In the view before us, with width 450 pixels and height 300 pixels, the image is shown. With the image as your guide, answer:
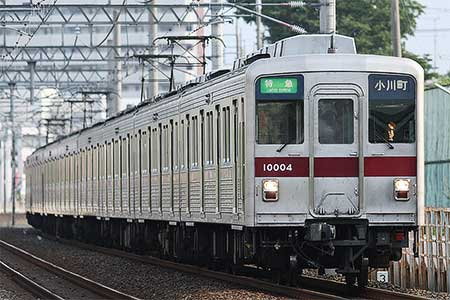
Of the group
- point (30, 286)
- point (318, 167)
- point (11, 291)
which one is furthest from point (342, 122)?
point (30, 286)

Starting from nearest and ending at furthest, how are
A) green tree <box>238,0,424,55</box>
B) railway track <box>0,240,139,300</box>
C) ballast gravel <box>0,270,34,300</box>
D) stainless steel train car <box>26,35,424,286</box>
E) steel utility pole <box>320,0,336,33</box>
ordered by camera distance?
stainless steel train car <box>26,35,424,286</box> → railway track <box>0,240,139,300</box> → ballast gravel <box>0,270,34,300</box> → steel utility pole <box>320,0,336,33</box> → green tree <box>238,0,424,55</box>

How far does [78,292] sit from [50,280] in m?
2.92

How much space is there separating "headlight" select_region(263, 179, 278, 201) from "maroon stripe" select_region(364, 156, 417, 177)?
113 cm

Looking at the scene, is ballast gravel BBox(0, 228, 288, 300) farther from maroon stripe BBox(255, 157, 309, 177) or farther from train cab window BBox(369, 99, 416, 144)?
train cab window BBox(369, 99, 416, 144)

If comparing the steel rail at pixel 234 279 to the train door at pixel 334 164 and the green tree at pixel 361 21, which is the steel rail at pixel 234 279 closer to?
the train door at pixel 334 164

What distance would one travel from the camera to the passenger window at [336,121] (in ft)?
52.6

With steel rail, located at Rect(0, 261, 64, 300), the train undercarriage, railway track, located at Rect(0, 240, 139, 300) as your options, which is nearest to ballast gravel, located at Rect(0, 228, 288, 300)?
railway track, located at Rect(0, 240, 139, 300)

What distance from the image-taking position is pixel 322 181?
16.0 m

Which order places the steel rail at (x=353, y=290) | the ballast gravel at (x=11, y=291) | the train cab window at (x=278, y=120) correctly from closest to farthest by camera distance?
the steel rail at (x=353, y=290) → the train cab window at (x=278, y=120) → the ballast gravel at (x=11, y=291)

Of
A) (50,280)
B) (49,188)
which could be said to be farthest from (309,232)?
(49,188)

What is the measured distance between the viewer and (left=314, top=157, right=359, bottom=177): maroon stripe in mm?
15984

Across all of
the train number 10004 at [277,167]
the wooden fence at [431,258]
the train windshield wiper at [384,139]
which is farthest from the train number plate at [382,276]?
the train number 10004 at [277,167]

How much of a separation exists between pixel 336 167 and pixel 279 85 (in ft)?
4.06

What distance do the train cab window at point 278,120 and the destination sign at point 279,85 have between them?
0.13 metres
